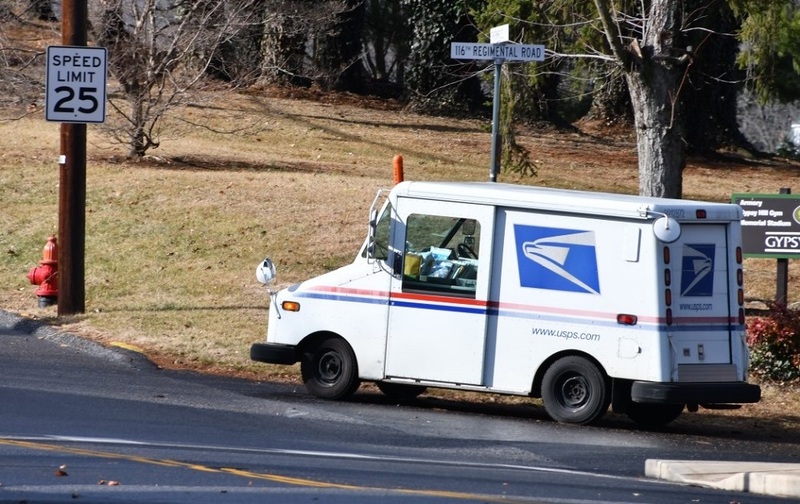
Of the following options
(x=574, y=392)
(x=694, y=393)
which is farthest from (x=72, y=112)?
(x=694, y=393)

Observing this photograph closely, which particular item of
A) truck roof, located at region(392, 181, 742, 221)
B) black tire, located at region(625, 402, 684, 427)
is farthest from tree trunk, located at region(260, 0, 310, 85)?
black tire, located at region(625, 402, 684, 427)

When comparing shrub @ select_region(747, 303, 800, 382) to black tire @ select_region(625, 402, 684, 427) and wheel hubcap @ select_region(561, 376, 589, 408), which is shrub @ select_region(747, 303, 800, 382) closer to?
black tire @ select_region(625, 402, 684, 427)

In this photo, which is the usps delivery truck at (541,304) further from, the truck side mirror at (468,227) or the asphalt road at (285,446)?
the asphalt road at (285,446)

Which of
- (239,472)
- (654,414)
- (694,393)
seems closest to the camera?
(239,472)

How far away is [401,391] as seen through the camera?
1269 cm

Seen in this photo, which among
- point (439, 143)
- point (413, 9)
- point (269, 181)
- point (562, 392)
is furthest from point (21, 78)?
point (562, 392)

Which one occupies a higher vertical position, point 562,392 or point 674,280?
point 674,280

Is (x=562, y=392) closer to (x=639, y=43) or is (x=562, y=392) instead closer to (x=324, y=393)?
(x=324, y=393)

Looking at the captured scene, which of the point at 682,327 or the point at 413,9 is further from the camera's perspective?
the point at 413,9

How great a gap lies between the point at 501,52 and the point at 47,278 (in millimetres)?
6852

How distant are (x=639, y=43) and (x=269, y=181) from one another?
342 inches

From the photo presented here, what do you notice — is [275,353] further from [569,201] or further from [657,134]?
[657,134]

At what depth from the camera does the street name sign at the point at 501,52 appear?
44.3 ft

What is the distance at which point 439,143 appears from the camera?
28.8 meters
